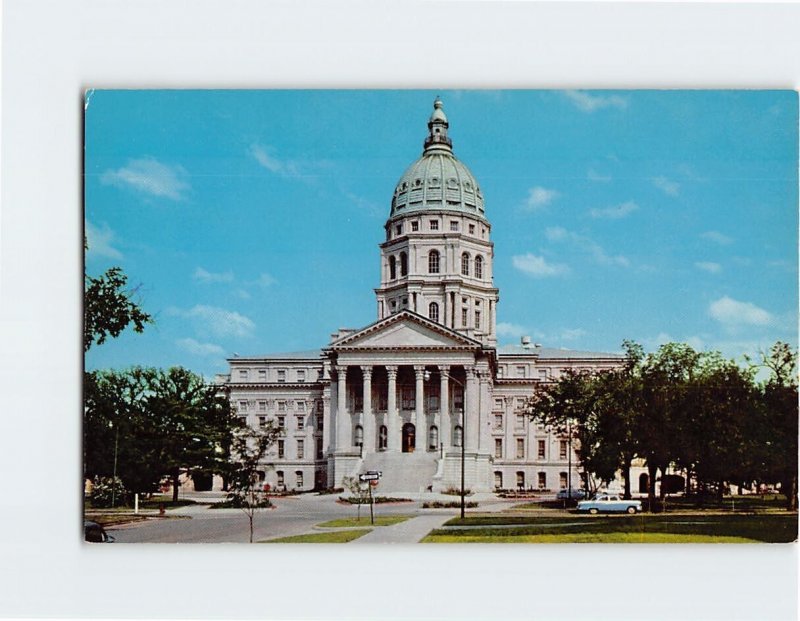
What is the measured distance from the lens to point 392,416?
1130 inches

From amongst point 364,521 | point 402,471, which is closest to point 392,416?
point 402,471

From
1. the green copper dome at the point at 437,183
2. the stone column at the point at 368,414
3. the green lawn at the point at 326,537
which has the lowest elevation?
the green lawn at the point at 326,537

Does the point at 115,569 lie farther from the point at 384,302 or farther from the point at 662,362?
the point at 662,362

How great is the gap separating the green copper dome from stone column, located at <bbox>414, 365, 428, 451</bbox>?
5.13 metres

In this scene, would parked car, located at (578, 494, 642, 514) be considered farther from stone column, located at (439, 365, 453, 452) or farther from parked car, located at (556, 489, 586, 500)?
stone column, located at (439, 365, 453, 452)

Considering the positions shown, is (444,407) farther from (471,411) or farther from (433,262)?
(433,262)

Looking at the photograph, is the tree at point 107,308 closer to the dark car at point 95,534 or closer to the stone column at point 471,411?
the dark car at point 95,534

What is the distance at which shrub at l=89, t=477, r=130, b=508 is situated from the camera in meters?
21.1

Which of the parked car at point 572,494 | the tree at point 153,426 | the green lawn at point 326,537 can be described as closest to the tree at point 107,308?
the tree at point 153,426

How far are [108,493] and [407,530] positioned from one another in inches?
223

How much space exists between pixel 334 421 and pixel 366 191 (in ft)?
22.5

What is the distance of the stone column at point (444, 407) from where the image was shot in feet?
90.9

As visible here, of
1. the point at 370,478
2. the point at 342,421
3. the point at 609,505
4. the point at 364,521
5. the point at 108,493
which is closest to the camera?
the point at 108,493

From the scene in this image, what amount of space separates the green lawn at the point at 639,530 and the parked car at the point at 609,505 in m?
0.23
